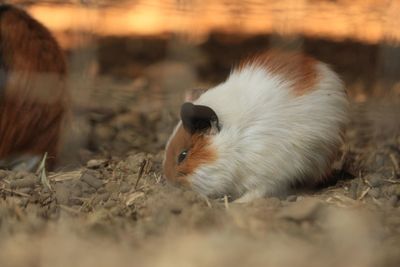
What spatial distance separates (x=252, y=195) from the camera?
3494 millimetres

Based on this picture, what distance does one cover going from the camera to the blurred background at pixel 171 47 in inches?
175

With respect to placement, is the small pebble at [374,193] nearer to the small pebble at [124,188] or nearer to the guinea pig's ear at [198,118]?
the guinea pig's ear at [198,118]

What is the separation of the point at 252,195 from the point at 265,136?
32 cm

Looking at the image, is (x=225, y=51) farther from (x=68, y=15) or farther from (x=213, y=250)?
(x=213, y=250)

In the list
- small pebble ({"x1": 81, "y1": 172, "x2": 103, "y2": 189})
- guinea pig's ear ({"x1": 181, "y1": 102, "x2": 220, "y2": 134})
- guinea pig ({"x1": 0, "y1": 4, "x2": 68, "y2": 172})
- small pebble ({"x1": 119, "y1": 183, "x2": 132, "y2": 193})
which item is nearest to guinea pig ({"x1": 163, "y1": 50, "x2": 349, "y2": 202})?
guinea pig's ear ({"x1": 181, "y1": 102, "x2": 220, "y2": 134})

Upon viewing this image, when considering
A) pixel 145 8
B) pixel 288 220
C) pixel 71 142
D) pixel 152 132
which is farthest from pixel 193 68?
pixel 288 220

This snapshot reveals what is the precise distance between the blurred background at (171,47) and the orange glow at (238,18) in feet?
0.03

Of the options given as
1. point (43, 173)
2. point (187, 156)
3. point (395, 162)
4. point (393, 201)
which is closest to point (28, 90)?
point (43, 173)

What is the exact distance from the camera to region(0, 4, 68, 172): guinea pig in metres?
3.93

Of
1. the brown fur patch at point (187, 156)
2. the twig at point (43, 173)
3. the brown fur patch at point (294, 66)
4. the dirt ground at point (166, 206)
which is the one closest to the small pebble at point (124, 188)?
the dirt ground at point (166, 206)

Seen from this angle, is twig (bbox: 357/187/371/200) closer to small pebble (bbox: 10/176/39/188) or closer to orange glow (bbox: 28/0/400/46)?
orange glow (bbox: 28/0/400/46)

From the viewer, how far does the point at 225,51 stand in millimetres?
6539

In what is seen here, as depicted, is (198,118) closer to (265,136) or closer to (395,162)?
(265,136)

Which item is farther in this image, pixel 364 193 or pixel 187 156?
pixel 187 156
